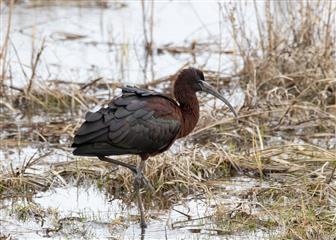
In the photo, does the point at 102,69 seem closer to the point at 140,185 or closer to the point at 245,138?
the point at 245,138

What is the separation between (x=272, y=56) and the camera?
9.26 metres

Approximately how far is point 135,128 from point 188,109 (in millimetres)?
555

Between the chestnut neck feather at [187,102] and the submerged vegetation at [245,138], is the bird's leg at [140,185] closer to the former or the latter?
the submerged vegetation at [245,138]

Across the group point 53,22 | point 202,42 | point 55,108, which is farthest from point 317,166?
→ point 53,22

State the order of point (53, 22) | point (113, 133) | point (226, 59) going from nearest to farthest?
point (113, 133), point (226, 59), point (53, 22)

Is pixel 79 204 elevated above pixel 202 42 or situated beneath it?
situated beneath

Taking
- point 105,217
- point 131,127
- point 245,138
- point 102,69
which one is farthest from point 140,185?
point 102,69

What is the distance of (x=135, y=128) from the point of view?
21.3ft

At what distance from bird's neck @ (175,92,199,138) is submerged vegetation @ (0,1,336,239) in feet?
1.27

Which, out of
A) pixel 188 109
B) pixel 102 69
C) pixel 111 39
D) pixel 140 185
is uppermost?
pixel 111 39

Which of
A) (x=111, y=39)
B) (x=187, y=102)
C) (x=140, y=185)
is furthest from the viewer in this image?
(x=111, y=39)

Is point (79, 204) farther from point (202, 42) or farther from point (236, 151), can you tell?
point (202, 42)

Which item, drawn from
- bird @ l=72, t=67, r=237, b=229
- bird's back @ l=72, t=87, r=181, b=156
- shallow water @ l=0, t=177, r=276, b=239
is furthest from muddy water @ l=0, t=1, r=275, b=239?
bird's back @ l=72, t=87, r=181, b=156

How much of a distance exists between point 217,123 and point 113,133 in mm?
2030
